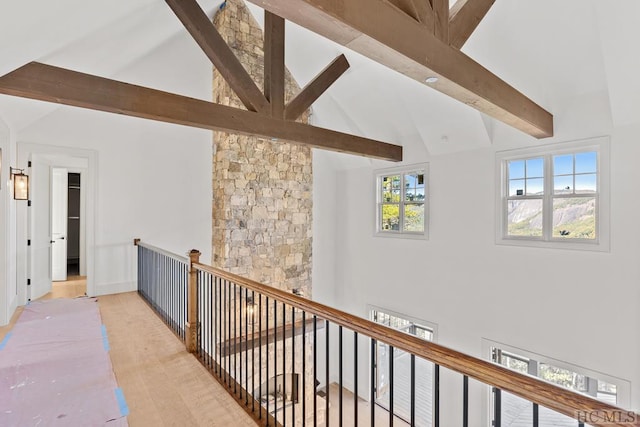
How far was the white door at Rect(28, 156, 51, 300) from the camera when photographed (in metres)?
4.82

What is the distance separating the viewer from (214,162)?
595cm

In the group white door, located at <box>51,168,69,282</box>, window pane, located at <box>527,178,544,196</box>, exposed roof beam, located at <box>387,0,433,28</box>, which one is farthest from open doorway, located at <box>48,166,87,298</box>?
window pane, located at <box>527,178,544,196</box>

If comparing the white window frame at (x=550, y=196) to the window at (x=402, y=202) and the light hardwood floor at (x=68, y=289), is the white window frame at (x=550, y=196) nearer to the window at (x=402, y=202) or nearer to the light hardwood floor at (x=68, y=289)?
the window at (x=402, y=202)

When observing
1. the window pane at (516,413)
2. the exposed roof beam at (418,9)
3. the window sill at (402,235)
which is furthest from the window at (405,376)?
the exposed roof beam at (418,9)

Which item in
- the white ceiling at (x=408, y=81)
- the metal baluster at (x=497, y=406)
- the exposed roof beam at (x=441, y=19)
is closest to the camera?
the metal baluster at (x=497, y=406)

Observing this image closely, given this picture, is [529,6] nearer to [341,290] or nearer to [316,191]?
[316,191]

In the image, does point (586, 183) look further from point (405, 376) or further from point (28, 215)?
point (28, 215)

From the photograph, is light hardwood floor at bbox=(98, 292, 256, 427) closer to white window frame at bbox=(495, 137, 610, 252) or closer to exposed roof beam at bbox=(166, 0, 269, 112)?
exposed roof beam at bbox=(166, 0, 269, 112)

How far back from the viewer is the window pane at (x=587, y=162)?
3961 millimetres

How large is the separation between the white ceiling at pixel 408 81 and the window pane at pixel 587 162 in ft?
1.07

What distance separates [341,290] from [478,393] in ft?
10.7

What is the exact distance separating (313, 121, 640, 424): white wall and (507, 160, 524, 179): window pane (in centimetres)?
23

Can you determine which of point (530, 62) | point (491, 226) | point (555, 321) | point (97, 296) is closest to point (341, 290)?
point (491, 226)

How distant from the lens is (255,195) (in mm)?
6020
